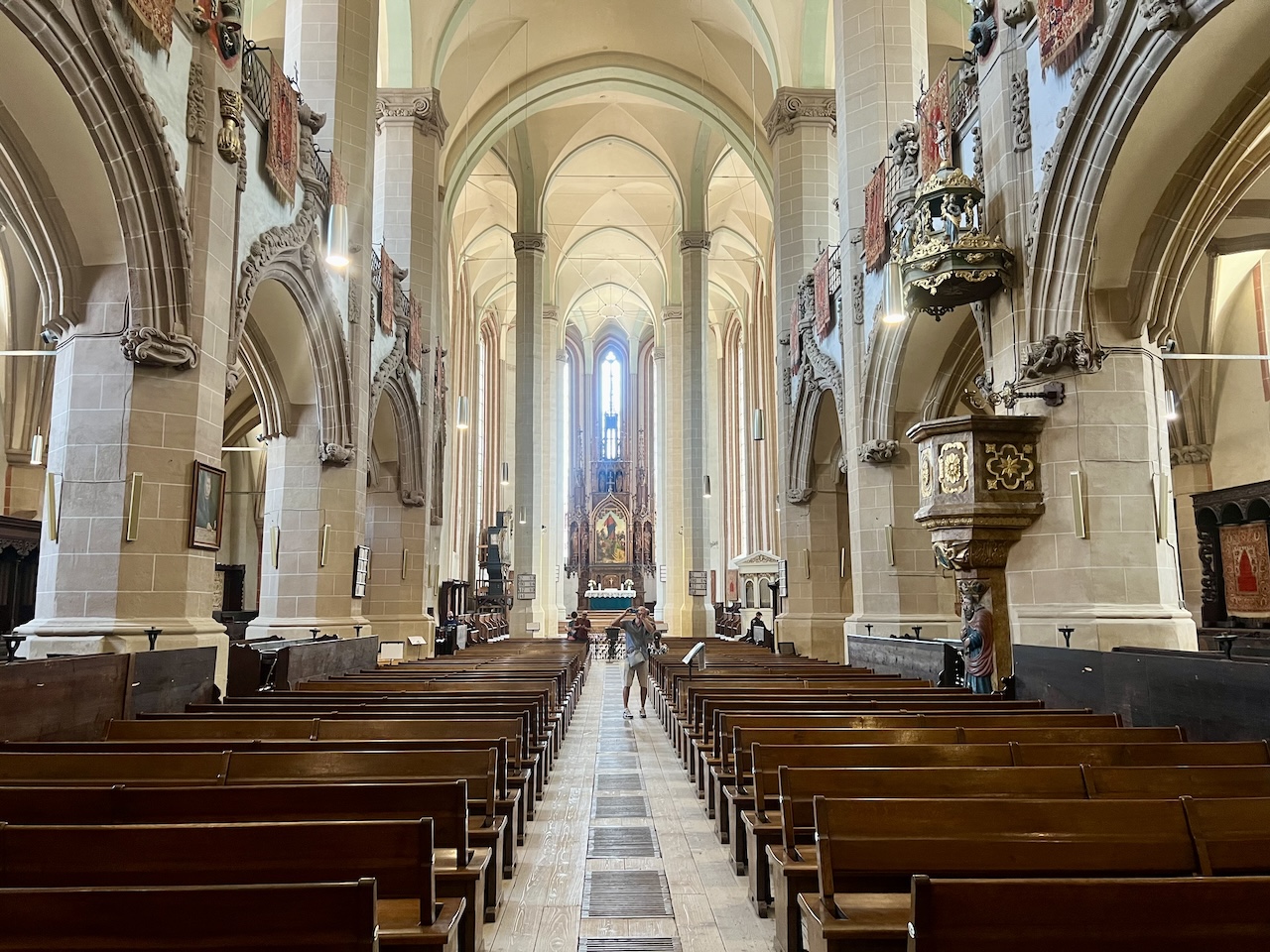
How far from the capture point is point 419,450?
635 inches

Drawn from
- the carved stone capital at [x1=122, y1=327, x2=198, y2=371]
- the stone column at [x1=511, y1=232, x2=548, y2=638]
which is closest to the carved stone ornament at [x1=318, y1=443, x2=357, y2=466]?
the carved stone capital at [x1=122, y1=327, x2=198, y2=371]

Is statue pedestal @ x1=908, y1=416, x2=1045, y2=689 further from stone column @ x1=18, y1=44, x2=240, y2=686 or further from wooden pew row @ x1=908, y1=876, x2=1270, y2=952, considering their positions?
stone column @ x1=18, y1=44, x2=240, y2=686

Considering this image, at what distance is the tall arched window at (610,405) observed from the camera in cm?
4478

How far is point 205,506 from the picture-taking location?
24.4 ft

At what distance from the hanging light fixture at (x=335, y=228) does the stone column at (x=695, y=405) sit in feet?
47.4

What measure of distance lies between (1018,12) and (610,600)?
3211 centimetres

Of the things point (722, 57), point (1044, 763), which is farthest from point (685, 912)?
point (722, 57)

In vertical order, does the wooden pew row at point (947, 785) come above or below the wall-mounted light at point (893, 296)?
below

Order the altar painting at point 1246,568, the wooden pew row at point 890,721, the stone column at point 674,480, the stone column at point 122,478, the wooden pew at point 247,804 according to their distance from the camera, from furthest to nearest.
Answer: the stone column at point 674,480, the altar painting at point 1246,568, the stone column at point 122,478, the wooden pew row at point 890,721, the wooden pew at point 247,804

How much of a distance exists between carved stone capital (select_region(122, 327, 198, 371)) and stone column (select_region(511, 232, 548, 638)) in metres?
16.6

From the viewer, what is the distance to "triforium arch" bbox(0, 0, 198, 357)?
20.0 feet

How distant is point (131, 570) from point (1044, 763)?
6340 millimetres

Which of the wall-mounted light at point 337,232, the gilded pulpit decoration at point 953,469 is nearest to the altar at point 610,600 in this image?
the wall-mounted light at point 337,232

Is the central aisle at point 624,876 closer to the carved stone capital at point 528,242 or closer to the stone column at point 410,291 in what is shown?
the stone column at point 410,291
